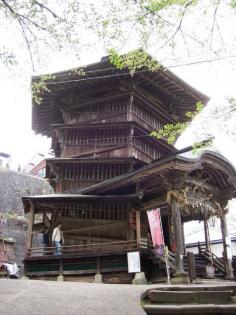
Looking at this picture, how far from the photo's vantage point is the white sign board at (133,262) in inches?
527

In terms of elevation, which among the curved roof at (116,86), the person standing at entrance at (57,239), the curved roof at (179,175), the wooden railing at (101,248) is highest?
the curved roof at (116,86)

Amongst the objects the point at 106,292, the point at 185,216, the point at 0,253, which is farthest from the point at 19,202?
the point at 106,292

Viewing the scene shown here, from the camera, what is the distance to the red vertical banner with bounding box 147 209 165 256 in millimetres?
14080

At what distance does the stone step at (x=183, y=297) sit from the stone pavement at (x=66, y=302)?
1.03ft

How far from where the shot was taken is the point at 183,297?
6496mm

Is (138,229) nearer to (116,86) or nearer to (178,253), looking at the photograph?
(178,253)

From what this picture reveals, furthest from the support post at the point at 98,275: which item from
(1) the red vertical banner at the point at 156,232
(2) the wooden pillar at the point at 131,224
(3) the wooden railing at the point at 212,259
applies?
(3) the wooden railing at the point at 212,259

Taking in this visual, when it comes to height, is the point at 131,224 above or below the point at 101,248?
above

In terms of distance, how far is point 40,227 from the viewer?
1727 cm

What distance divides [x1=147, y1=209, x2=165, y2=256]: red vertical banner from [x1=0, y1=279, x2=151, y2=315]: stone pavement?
7.21m

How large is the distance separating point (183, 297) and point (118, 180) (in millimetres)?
7923

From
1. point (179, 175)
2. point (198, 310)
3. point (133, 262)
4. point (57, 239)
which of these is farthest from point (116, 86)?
point (198, 310)

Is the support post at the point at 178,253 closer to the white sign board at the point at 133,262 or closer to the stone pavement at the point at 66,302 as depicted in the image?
the white sign board at the point at 133,262

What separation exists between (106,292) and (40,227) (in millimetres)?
10810
